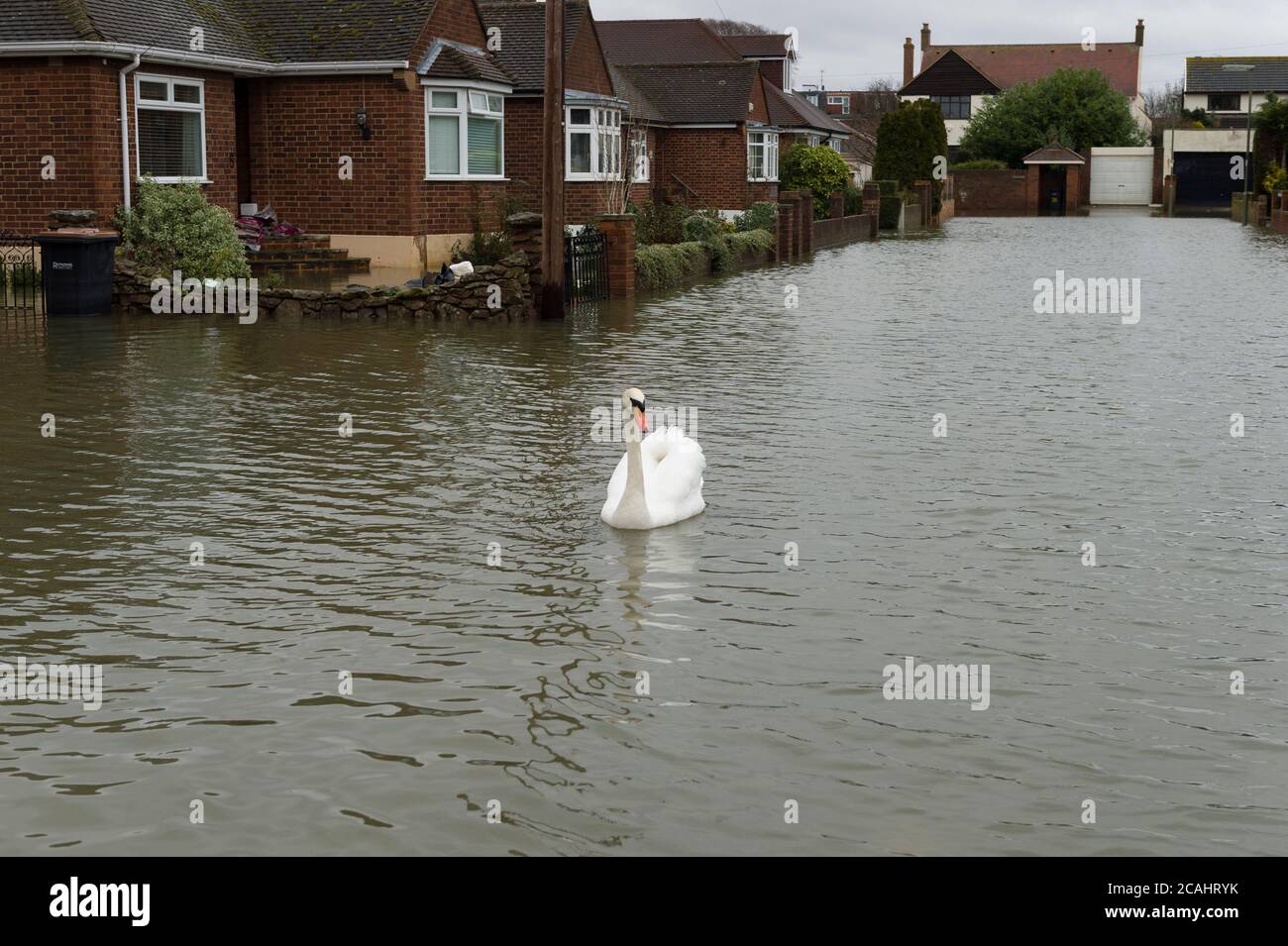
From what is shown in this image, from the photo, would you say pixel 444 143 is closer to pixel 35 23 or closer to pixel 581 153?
pixel 581 153

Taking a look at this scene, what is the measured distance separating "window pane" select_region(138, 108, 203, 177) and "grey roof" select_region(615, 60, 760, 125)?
2288 cm

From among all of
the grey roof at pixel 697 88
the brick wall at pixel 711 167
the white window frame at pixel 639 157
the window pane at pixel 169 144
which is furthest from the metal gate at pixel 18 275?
the brick wall at pixel 711 167

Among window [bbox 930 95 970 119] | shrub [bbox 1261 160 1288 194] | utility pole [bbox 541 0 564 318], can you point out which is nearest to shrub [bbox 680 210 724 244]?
utility pole [bbox 541 0 564 318]

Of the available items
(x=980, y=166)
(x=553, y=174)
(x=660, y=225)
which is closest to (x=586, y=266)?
(x=553, y=174)

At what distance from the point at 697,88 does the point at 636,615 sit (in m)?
44.1

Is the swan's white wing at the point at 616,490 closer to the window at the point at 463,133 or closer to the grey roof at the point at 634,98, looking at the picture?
the window at the point at 463,133

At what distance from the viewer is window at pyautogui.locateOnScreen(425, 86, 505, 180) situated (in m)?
29.5

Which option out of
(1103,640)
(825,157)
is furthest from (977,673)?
(825,157)

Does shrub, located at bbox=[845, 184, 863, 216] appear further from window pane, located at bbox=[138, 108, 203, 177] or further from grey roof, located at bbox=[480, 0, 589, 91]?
window pane, located at bbox=[138, 108, 203, 177]

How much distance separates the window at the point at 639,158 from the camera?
4082 cm

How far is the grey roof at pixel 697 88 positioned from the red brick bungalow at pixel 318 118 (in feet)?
56.9
